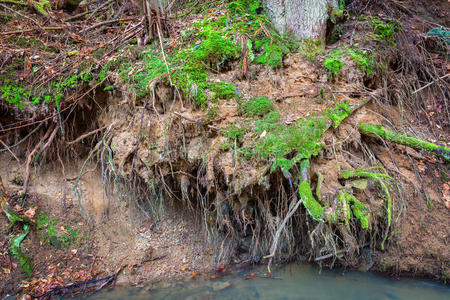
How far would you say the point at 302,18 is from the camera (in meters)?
4.09

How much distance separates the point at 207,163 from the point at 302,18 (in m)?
2.61

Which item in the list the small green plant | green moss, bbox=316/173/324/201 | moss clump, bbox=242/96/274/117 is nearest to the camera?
green moss, bbox=316/173/324/201

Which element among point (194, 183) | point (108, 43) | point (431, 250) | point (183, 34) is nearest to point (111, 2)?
point (108, 43)

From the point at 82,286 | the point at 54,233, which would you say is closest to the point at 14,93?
the point at 54,233

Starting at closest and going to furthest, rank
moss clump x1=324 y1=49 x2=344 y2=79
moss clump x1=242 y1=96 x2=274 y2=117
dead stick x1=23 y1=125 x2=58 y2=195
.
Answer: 1. moss clump x1=242 y1=96 x2=274 y2=117
2. moss clump x1=324 y1=49 x2=344 y2=79
3. dead stick x1=23 y1=125 x2=58 y2=195

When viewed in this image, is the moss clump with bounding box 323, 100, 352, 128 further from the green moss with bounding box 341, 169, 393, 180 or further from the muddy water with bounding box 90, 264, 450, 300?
the muddy water with bounding box 90, 264, 450, 300

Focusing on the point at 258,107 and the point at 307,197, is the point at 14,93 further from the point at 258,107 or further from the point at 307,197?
the point at 307,197

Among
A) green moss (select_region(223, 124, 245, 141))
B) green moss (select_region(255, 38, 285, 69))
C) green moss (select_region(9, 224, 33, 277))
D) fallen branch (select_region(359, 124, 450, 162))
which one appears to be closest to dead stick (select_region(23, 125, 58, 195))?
green moss (select_region(9, 224, 33, 277))

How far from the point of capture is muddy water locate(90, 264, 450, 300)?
338cm

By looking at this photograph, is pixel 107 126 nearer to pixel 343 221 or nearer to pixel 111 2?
pixel 111 2

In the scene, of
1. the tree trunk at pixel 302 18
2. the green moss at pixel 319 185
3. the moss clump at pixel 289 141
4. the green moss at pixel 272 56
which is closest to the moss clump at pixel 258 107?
the moss clump at pixel 289 141

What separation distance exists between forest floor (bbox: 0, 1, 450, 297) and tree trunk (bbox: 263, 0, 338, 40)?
36 centimetres

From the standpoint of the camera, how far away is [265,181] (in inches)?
127

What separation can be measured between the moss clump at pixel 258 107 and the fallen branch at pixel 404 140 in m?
1.28
